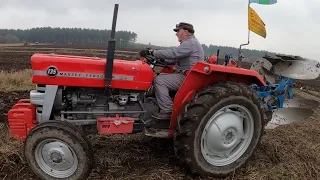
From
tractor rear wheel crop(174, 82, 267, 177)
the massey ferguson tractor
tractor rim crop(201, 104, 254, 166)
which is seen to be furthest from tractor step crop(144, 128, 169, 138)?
tractor rim crop(201, 104, 254, 166)

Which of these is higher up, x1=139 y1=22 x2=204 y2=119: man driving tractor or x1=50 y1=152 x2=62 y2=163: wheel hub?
x1=139 y1=22 x2=204 y2=119: man driving tractor

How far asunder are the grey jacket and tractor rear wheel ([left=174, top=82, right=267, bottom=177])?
544 mm

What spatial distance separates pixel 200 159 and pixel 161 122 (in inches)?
27.7

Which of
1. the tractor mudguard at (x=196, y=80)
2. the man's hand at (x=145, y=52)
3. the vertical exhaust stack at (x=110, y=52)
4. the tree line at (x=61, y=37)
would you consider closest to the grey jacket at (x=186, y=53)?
the man's hand at (x=145, y=52)

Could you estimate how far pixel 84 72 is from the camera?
374cm

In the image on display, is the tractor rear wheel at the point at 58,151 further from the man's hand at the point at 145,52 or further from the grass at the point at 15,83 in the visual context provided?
the grass at the point at 15,83

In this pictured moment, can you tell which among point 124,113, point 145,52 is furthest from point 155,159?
point 145,52

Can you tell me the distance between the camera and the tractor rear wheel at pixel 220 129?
3.67 metres

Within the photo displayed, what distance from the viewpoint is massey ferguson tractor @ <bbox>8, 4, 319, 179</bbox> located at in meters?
3.48

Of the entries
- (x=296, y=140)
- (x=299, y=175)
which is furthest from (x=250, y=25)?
(x=299, y=175)

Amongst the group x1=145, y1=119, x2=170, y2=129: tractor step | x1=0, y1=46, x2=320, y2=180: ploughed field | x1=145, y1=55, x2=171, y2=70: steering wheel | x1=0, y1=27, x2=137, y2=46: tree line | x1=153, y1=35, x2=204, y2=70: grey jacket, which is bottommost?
x1=0, y1=46, x2=320, y2=180: ploughed field

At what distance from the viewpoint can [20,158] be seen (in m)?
4.08

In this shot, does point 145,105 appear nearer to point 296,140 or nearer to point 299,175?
point 299,175

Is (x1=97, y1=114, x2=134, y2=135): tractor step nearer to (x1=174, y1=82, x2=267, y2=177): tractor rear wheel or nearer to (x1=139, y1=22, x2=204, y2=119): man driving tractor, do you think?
(x1=139, y1=22, x2=204, y2=119): man driving tractor
